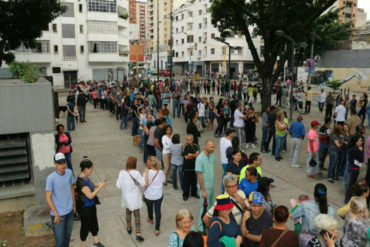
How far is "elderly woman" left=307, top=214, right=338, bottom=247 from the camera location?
12.1 feet

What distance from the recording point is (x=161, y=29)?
9956 cm

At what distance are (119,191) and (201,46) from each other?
61.6 m

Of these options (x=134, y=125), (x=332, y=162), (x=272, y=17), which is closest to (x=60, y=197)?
(x=332, y=162)

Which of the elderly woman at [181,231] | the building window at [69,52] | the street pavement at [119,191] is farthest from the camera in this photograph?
the building window at [69,52]

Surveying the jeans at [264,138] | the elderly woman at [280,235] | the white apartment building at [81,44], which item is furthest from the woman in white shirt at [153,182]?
the white apartment building at [81,44]

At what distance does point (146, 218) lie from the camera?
669 cm

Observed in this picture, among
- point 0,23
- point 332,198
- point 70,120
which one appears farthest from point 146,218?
point 0,23

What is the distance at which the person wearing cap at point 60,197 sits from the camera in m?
4.95

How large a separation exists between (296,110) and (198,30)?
166 ft

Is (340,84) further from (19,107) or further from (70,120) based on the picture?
(19,107)

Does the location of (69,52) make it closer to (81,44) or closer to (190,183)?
(81,44)

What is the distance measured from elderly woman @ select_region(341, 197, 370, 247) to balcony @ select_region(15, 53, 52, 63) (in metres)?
42.2

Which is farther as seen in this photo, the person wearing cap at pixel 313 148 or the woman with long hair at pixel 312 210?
the person wearing cap at pixel 313 148

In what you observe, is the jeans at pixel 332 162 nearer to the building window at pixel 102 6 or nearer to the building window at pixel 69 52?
the building window at pixel 69 52
